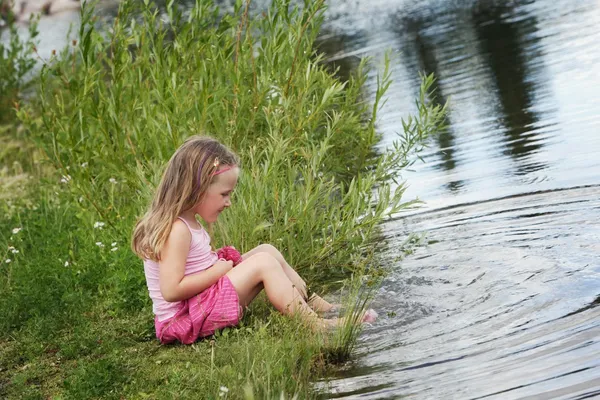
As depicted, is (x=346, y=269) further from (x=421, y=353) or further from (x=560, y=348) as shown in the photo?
(x=560, y=348)

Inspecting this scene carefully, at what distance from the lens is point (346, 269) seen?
21.0ft

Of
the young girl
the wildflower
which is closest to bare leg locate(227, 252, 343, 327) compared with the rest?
the young girl

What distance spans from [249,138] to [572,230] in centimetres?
253

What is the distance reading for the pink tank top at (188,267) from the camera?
5.32 meters

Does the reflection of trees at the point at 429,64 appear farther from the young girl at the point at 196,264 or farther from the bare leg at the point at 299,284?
the young girl at the point at 196,264


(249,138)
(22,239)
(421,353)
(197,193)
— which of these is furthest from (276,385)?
(22,239)

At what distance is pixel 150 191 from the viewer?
638 centimetres

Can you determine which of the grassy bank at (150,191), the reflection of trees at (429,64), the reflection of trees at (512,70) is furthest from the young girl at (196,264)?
the reflection of trees at (512,70)

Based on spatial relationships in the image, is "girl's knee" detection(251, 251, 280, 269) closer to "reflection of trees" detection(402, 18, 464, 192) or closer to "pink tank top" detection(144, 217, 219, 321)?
"pink tank top" detection(144, 217, 219, 321)

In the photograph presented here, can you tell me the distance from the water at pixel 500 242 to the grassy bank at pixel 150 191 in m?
0.38

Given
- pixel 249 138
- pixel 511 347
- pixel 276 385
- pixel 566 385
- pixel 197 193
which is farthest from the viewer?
pixel 249 138

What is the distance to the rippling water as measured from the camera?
4.21 metres

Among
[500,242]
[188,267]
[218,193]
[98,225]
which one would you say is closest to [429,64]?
[98,225]

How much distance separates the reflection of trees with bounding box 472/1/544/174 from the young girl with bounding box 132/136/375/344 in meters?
3.10
